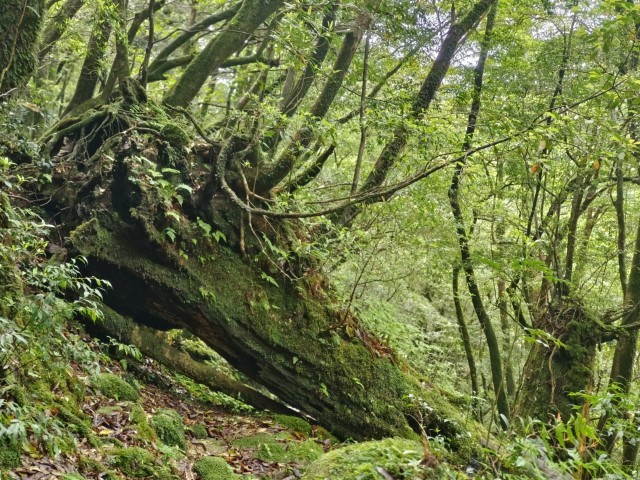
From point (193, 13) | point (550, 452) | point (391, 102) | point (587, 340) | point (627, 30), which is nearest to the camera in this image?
point (550, 452)

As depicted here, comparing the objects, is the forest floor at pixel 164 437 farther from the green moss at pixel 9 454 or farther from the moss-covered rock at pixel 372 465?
the moss-covered rock at pixel 372 465

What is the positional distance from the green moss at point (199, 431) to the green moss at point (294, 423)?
46.5 inches

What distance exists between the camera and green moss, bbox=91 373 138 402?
5.42 metres

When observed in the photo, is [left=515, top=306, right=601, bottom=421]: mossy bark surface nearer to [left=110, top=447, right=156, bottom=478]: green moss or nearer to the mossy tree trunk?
[left=110, top=447, right=156, bottom=478]: green moss

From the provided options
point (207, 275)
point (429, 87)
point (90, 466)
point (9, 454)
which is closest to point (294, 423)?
point (207, 275)

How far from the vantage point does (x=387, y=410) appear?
7.41 meters

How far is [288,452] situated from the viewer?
19.7 feet

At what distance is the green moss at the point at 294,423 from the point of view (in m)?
7.05

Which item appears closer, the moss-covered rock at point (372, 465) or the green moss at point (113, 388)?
the moss-covered rock at point (372, 465)

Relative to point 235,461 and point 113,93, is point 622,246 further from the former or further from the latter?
point 113,93

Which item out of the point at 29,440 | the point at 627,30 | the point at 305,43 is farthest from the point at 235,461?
the point at 627,30

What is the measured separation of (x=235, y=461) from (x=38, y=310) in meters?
2.98

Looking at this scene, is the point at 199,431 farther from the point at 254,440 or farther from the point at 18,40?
the point at 18,40

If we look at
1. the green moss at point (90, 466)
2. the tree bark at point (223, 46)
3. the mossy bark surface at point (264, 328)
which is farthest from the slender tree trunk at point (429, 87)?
the green moss at point (90, 466)
